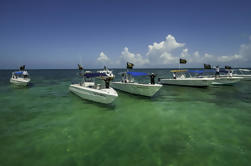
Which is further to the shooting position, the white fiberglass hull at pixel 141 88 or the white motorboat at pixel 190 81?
the white motorboat at pixel 190 81

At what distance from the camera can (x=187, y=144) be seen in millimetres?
6375

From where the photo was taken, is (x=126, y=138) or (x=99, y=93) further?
(x=99, y=93)

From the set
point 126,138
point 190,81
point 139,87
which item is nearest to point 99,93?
point 139,87

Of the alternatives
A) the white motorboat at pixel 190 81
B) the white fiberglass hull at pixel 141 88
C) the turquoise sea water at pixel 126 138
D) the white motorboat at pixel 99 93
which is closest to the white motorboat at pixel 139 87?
the white fiberglass hull at pixel 141 88

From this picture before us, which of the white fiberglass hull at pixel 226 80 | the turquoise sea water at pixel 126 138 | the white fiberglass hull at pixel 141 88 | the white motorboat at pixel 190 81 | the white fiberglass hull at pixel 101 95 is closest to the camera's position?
the turquoise sea water at pixel 126 138

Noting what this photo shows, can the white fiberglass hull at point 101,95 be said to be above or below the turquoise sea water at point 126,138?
above

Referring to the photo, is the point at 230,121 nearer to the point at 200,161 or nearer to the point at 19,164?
the point at 200,161

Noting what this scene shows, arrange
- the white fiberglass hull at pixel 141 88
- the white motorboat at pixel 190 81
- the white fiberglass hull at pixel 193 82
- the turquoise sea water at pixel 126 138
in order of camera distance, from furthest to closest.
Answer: the white motorboat at pixel 190 81 < the white fiberglass hull at pixel 193 82 < the white fiberglass hull at pixel 141 88 < the turquoise sea water at pixel 126 138

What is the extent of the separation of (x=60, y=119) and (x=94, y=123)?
3065mm

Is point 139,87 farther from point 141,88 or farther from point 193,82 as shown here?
point 193,82

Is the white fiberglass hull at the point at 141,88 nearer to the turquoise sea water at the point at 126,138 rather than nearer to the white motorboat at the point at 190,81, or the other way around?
the turquoise sea water at the point at 126,138

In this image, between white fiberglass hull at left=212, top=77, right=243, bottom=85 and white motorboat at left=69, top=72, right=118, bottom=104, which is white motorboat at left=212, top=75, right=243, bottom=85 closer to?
white fiberglass hull at left=212, top=77, right=243, bottom=85

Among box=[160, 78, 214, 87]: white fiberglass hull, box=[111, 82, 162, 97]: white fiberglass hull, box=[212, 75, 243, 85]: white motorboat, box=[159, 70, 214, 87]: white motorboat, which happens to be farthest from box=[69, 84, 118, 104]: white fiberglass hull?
box=[212, 75, 243, 85]: white motorboat

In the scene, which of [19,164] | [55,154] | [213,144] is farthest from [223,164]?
[19,164]
